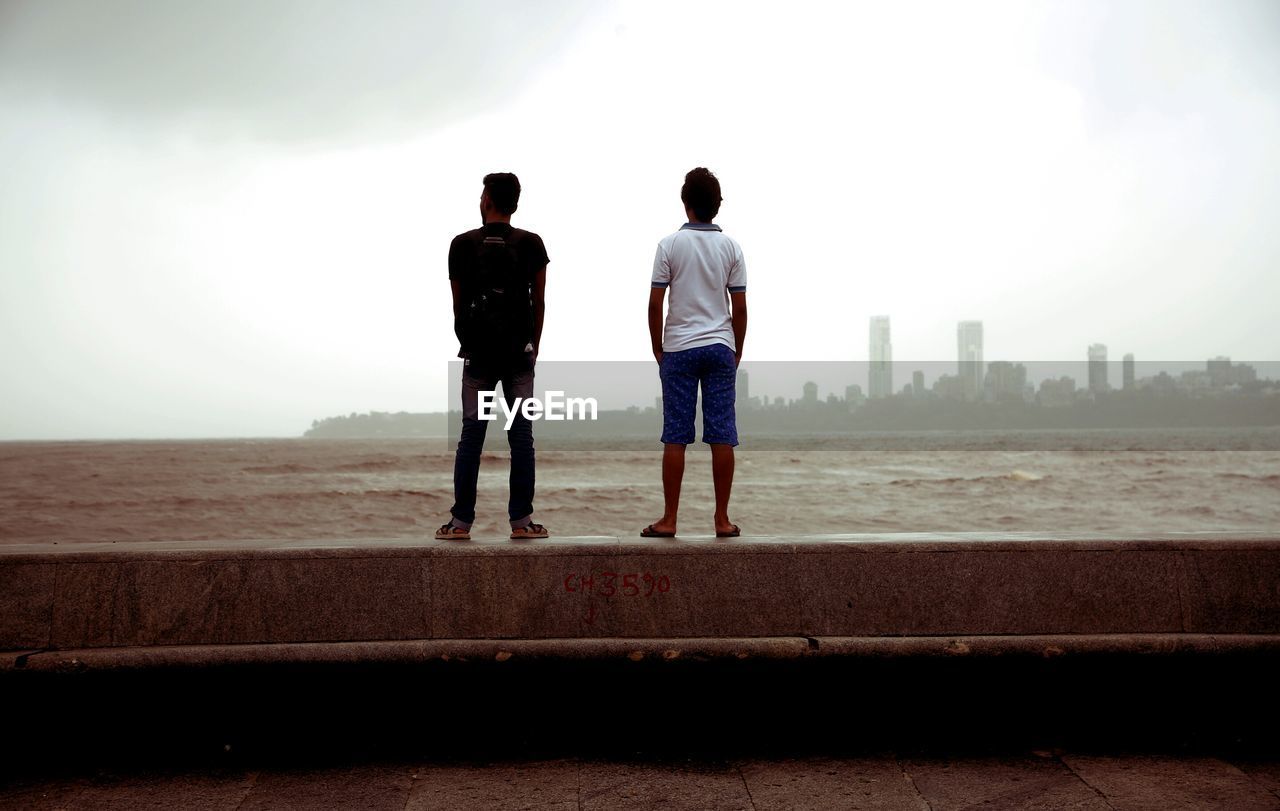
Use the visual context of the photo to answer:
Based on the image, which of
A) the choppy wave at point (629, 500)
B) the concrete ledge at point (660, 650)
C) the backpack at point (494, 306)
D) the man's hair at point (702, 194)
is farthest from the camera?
the choppy wave at point (629, 500)

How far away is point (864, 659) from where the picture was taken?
147 inches

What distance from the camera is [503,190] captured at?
4836 millimetres

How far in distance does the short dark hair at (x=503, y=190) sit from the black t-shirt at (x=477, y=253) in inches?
3.9

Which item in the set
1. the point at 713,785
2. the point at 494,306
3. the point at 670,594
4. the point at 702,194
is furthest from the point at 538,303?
the point at 713,785

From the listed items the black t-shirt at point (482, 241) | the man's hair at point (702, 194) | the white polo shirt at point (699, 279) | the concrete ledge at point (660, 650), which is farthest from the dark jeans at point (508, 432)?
the man's hair at point (702, 194)

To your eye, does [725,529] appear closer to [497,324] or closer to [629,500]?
[497,324]

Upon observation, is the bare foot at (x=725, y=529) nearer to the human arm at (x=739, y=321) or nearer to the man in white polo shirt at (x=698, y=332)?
the man in white polo shirt at (x=698, y=332)

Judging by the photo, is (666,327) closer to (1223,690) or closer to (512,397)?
(512,397)

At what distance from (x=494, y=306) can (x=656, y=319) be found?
832 millimetres

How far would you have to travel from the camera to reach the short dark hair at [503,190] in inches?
190

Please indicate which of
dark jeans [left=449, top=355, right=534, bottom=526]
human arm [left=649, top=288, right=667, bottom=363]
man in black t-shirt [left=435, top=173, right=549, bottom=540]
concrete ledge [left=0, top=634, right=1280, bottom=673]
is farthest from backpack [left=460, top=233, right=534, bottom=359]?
concrete ledge [left=0, top=634, right=1280, bottom=673]

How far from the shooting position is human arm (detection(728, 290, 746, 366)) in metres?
4.80

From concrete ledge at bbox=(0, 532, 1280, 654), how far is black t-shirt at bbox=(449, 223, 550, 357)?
1455 millimetres

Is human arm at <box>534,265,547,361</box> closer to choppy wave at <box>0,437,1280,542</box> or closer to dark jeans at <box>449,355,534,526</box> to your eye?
Result: dark jeans at <box>449,355,534,526</box>
